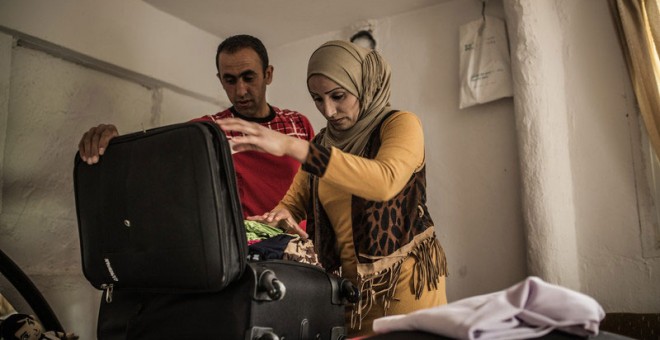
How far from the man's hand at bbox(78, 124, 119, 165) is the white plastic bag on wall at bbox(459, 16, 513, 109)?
2.16m

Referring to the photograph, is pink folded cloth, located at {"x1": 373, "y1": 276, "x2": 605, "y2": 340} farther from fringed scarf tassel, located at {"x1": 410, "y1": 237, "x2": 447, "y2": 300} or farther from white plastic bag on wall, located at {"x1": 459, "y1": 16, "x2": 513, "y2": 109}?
white plastic bag on wall, located at {"x1": 459, "y1": 16, "x2": 513, "y2": 109}

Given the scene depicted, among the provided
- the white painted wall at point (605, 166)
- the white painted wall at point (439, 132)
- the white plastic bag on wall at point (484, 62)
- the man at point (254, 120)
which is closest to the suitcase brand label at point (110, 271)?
the man at point (254, 120)

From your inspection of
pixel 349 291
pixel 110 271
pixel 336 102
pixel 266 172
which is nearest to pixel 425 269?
pixel 349 291

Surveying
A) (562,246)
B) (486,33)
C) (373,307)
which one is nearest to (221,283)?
(373,307)

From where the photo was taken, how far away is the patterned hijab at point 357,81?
1676 millimetres

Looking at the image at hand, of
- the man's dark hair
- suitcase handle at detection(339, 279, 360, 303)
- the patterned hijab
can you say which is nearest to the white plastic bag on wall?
the man's dark hair

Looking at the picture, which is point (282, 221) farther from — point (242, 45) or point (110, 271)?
point (242, 45)

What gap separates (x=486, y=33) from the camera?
3160mm

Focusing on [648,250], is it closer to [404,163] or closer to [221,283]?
[404,163]

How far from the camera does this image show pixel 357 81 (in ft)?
5.58

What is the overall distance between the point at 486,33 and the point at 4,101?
2.42 m

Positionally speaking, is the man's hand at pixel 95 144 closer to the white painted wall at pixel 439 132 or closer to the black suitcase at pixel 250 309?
the black suitcase at pixel 250 309

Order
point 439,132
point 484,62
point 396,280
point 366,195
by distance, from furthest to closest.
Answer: point 439,132 < point 484,62 < point 396,280 < point 366,195

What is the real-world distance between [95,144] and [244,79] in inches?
47.3
